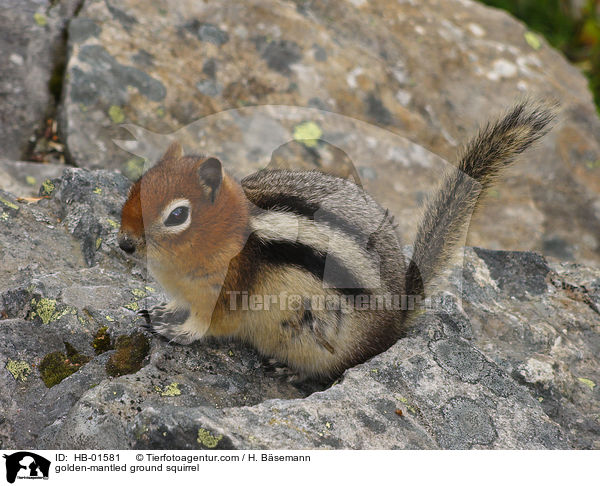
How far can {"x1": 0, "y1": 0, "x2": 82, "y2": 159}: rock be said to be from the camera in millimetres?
6457

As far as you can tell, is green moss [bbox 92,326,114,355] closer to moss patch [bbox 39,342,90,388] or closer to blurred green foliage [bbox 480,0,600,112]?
moss patch [bbox 39,342,90,388]

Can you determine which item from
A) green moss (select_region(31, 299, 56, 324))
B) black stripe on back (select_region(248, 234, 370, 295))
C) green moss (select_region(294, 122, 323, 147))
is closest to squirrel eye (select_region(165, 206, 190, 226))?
black stripe on back (select_region(248, 234, 370, 295))

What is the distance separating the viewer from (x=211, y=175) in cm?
367

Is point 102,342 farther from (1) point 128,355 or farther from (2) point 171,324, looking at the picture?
(2) point 171,324

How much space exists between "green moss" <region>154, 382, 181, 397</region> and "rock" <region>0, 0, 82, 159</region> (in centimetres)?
418

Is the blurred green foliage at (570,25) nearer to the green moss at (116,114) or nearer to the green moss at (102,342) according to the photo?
the green moss at (116,114)

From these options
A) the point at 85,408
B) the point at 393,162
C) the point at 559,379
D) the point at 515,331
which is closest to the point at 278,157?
the point at 393,162

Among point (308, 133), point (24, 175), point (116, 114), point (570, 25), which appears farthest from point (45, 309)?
point (570, 25)

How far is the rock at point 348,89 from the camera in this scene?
686 centimetres

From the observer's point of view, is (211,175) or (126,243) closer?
(126,243)

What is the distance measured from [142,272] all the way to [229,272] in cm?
93

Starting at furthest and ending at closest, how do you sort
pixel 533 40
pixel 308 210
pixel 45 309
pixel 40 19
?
pixel 533 40 → pixel 40 19 → pixel 308 210 → pixel 45 309

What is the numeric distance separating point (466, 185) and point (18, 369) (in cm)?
304
